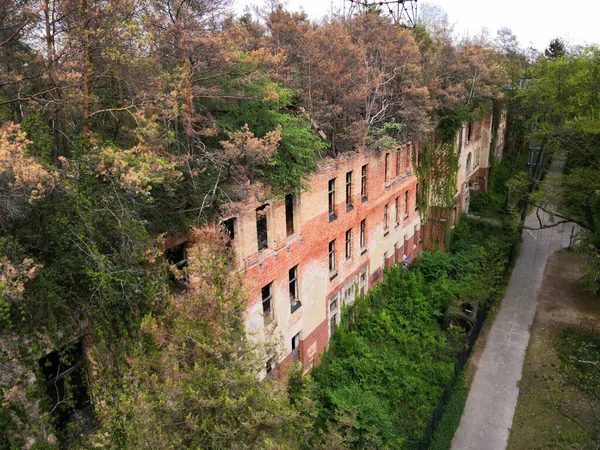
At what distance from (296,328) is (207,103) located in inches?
329

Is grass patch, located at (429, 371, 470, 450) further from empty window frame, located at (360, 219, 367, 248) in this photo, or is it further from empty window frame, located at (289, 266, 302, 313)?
empty window frame, located at (360, 219, 367, 248)

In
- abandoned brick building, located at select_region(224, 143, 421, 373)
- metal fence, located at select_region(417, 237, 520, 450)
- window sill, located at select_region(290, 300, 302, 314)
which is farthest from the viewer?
window sill, located at select_region(290, 300, 302, 314)

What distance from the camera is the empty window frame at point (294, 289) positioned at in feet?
51.8

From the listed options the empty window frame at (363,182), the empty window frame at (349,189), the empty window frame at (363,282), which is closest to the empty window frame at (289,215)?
the empty window frame at (349,189)

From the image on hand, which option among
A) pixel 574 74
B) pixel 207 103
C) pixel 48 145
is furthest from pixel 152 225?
pixel 574 74

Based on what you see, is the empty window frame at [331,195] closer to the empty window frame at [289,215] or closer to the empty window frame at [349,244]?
the empty window frame at [349,244]

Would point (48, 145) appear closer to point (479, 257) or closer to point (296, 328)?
point (296, 328)

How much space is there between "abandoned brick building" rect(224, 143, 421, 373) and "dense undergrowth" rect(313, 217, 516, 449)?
40.7 inches

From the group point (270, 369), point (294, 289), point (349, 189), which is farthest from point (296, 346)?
point (349, 189)

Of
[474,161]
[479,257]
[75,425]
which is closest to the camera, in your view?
[75,425]

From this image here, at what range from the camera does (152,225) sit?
32.6 ft

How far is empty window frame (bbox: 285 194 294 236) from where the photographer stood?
1524 centimetres

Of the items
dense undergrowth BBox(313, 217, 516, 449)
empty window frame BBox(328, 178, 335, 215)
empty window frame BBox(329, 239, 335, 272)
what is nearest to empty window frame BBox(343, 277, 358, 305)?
dense undergrowth BBox(313, 217, 516, 449)

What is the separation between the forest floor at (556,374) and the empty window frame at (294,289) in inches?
324
